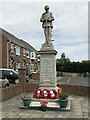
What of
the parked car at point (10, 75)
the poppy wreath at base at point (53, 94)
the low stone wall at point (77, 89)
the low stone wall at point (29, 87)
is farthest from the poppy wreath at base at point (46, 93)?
the parked car at point (10, 75)

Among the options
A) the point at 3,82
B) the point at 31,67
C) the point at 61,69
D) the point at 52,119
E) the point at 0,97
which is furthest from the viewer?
the point at 61,69

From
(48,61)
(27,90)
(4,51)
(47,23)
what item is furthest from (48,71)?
(4,51)

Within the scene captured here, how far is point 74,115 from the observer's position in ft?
22.1

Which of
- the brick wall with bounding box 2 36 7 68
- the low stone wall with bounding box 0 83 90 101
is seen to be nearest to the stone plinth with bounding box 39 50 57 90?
the low stone wall with bounding box 0 83 90 101

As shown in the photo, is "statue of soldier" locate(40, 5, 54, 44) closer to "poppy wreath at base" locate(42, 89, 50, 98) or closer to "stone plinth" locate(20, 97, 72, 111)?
"poppy wreath at base" locate(42, 89, 50, 98)

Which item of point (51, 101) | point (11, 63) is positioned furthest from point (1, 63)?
point (51, 101)

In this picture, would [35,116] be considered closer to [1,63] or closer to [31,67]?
[1,63]

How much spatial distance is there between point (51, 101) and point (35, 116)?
1732 mm

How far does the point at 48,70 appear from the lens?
9.20m

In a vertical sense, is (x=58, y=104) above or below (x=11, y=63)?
below

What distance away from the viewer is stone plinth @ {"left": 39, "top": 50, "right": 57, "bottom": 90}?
9109 mm

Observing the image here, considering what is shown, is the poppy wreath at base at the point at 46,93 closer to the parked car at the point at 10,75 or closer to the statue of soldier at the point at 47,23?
the statue of soldier at the point at 47,23

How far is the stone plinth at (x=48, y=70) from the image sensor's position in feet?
29.9

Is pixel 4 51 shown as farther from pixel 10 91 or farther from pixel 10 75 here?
pixel 10 91
